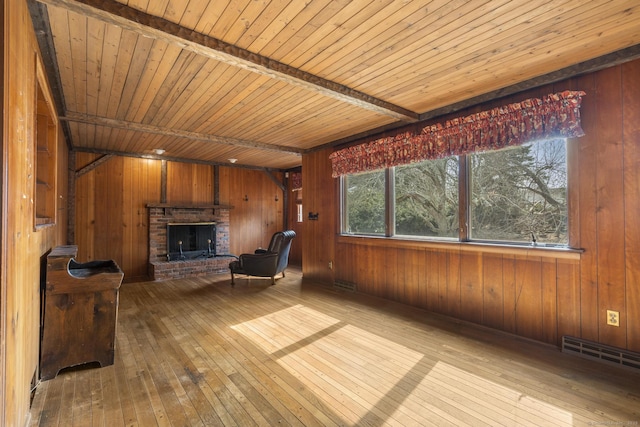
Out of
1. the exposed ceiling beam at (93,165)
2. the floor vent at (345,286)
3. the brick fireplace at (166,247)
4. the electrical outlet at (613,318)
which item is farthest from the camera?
the brick fireplace at (166,247)

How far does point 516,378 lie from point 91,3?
12.8 ft

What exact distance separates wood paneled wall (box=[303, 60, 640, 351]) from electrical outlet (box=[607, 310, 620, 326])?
0.03 m

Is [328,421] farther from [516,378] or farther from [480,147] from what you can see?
[480,147]

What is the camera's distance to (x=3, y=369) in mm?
1274

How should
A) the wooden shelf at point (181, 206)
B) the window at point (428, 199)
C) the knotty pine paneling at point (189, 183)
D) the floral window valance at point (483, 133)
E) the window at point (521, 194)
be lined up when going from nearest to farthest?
1. the floral window valance at point (483, 133)
2. the window at point (521, 194)
3. the window at point (428, 199)
4. the wooden shelf at point (181, 206)
5. the knotty pine paneling at point (189, 183)

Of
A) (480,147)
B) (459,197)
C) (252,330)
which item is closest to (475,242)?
(459,197)

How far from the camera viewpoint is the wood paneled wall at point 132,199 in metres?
5.68

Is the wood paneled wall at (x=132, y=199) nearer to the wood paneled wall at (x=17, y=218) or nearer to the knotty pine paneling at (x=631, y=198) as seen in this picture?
the wood paneled wall at (x=17, y=218)

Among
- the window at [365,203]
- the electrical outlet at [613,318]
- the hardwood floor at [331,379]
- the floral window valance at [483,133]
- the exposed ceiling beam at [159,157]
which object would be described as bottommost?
the hardwood floor at [331,379]

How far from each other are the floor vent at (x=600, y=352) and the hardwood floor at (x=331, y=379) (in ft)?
0.24

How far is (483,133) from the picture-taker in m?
3.25

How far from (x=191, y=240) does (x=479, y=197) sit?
580cm

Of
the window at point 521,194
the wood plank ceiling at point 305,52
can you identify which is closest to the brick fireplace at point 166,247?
the wood plank ceiling at point 305,52

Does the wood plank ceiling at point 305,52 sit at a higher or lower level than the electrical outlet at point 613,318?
higher
